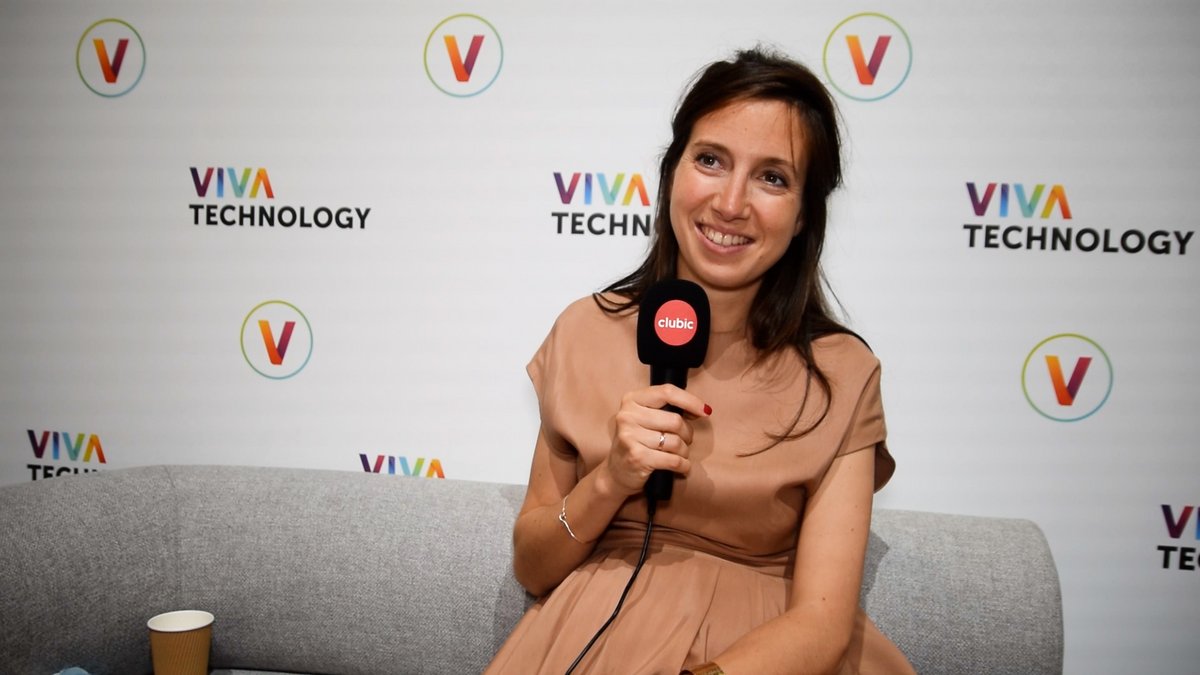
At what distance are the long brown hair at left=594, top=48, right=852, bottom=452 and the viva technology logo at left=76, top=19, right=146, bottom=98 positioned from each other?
177cm

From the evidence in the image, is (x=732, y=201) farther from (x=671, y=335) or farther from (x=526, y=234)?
(x=526, y=234)

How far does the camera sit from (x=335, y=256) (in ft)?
8.48

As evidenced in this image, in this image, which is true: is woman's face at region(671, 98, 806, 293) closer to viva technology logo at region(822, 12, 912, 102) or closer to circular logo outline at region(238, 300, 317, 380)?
viva technology logo at region(822, 12, 912, 102)

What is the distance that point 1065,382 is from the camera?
7.66 feet

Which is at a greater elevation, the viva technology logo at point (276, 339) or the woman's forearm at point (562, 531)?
the viva technology logo at point (276, 339)

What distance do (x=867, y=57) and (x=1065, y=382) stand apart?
955mm

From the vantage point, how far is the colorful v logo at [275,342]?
A: 2.61m

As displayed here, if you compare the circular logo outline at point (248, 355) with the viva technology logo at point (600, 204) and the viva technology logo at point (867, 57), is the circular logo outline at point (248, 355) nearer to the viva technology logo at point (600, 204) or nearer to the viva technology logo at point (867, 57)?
the viva technology logo at point (600, 204)

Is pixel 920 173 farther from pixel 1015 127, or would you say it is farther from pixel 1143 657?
pixel 1143 657

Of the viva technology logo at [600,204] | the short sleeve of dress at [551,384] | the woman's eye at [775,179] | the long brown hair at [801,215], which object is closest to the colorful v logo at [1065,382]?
the long brown hair at [801,215]

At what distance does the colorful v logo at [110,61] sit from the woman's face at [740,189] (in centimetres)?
193

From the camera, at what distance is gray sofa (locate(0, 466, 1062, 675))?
1863 millimetres

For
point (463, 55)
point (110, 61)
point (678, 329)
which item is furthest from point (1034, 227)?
point (110, 61)

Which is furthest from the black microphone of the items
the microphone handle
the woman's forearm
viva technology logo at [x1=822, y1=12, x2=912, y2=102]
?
viva technology logo at [x1=822, y1=12, x2=912, y2=102]
